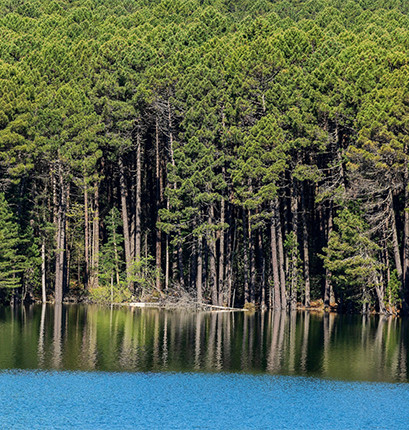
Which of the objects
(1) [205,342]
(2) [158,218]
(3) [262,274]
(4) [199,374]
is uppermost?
(2) [158,218]

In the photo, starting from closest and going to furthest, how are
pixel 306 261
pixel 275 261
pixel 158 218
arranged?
pixel 275 261 → pixel 306 261 → pixel 158 218

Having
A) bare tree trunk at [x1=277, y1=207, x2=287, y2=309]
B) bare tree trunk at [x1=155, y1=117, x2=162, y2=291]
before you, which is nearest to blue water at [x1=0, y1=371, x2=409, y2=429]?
bare tree trunk at [x1=277, y1=207, x2=287, y2=309]

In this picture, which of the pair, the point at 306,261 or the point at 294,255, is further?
the point at 306,261

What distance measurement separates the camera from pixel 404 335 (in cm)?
4094

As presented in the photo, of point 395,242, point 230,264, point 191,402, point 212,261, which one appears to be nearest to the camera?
point 191,402

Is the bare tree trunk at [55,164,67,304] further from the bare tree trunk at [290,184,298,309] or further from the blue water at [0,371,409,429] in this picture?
the blue water at [0,371,409,429]

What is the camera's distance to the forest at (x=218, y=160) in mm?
51094

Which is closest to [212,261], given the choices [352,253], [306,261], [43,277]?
[306,261]

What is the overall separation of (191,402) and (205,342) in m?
12.2

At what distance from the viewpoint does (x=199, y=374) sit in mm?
28766

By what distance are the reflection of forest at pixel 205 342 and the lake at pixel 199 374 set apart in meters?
0.06

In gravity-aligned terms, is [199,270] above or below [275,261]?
below

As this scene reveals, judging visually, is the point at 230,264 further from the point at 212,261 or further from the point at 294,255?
the point at 294,255

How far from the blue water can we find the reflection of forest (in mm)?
1787
